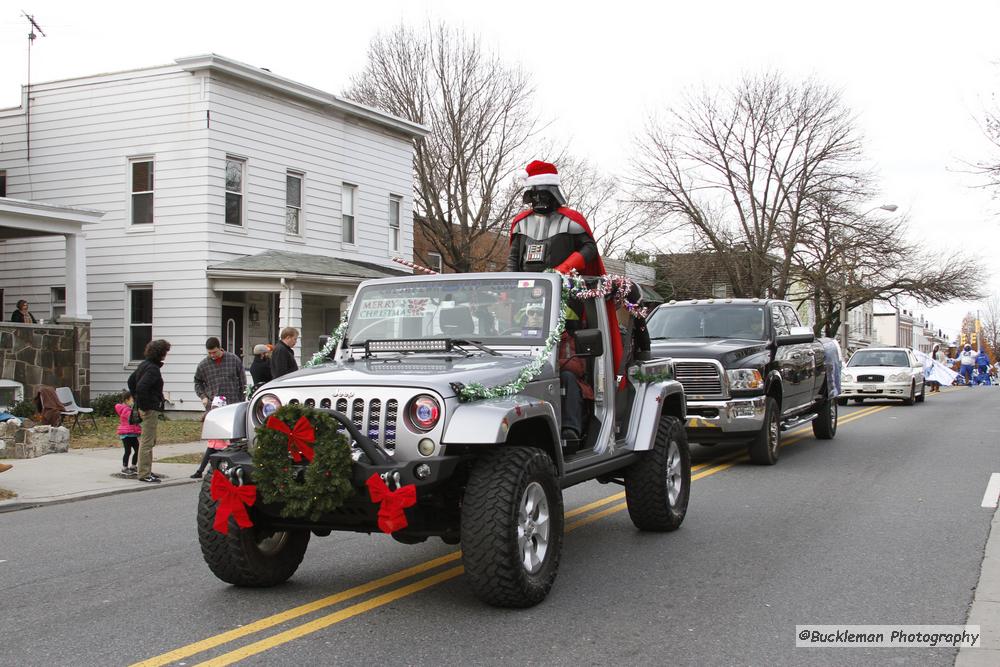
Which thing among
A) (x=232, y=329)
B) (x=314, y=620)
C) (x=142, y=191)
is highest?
(x=142, y=191)

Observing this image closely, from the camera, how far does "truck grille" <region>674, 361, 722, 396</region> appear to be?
11.6 m

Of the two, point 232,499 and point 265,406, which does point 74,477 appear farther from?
point 232,499

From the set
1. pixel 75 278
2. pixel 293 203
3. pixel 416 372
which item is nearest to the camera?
pixel 416 372

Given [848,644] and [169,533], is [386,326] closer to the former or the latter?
[169,533]

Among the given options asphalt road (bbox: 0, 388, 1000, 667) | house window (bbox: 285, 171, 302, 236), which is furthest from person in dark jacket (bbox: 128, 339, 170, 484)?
house window (bbox: 285, 171, 302, 236)

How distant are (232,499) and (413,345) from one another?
1.57 m

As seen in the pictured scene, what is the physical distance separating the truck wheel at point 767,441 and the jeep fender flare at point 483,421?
278 inches

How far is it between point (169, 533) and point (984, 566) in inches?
248

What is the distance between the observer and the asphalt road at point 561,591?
482 cm

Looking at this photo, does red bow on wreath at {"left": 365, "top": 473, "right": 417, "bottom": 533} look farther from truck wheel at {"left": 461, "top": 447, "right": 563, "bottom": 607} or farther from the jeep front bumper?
the jeep front bumper

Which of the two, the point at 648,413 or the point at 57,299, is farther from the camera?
the point at 57,299

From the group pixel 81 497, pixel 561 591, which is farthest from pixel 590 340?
pixel 81 497

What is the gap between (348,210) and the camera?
24.4 m

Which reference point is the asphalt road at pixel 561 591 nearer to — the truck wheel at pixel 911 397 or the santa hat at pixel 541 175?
the santa hat at pixel 541 175
